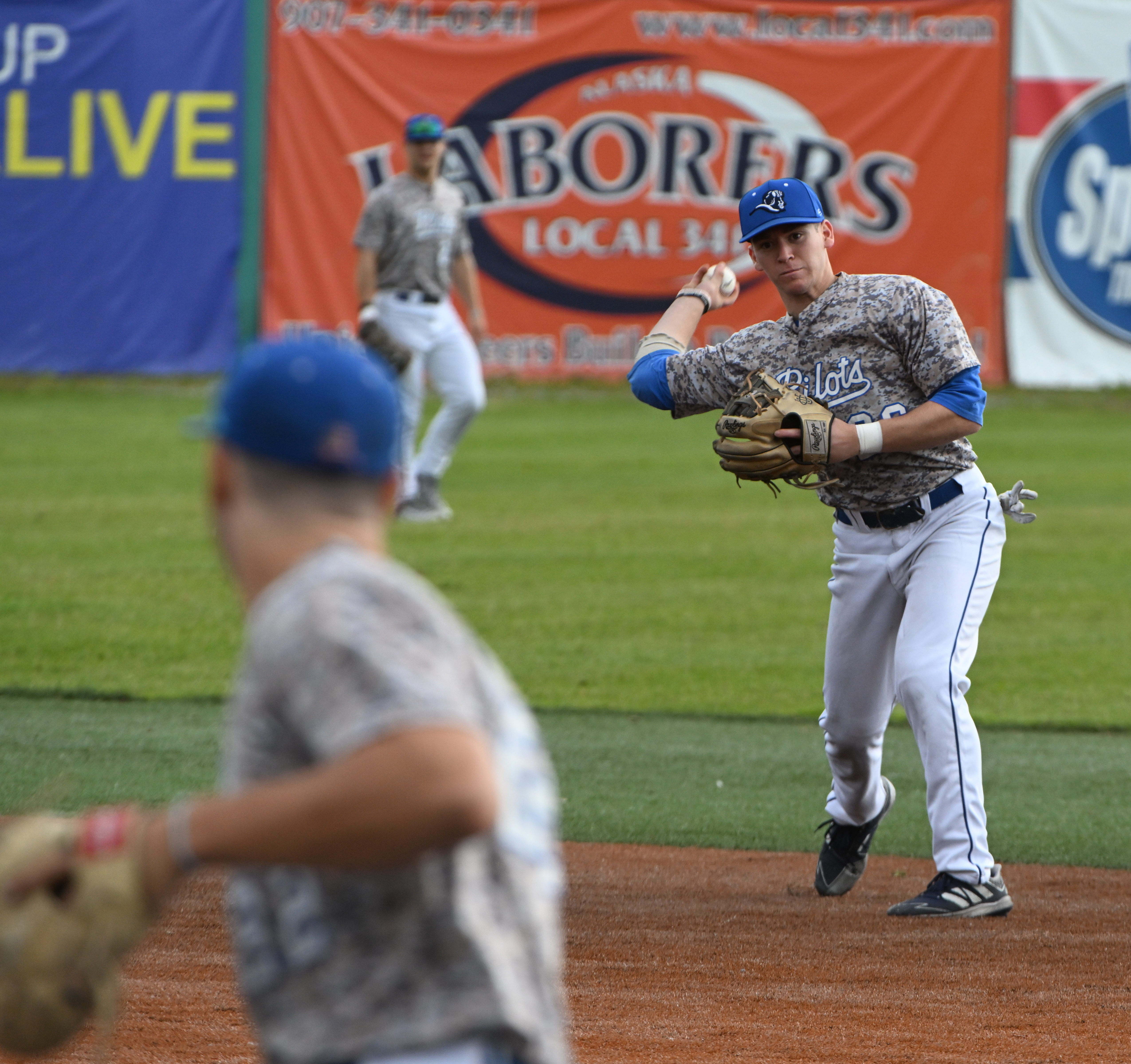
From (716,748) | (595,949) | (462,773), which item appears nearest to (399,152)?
(716,748)

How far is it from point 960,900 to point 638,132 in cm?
1631

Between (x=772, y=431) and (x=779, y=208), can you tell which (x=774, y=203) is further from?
(x=772, y=431)

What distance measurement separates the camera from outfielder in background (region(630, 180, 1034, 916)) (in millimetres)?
5324

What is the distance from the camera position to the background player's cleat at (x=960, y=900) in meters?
5.38

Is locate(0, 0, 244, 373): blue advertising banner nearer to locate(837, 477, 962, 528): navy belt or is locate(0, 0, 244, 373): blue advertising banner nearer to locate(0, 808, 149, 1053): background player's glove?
locate(837, 477, 962, 528): navy belt

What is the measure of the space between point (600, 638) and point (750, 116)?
38.6 ft

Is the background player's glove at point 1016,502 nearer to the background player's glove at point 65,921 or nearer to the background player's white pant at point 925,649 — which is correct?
the background player's white pant at point 925,649

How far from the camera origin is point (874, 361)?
542 cm

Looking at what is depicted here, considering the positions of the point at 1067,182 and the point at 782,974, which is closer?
the point at 782,974

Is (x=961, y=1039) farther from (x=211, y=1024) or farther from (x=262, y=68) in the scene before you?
(x=262, y=68)

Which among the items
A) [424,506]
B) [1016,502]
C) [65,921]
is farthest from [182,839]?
[424,506]

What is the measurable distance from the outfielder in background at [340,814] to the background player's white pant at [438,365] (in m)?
10.4

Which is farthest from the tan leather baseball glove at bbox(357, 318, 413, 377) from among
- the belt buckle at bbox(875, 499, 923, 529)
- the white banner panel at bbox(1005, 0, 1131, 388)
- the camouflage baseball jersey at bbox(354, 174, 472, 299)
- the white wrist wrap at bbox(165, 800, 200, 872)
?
the white wrist wrap at bbox(165, 800, 200, 872)

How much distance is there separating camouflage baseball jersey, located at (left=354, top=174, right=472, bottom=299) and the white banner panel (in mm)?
9698
